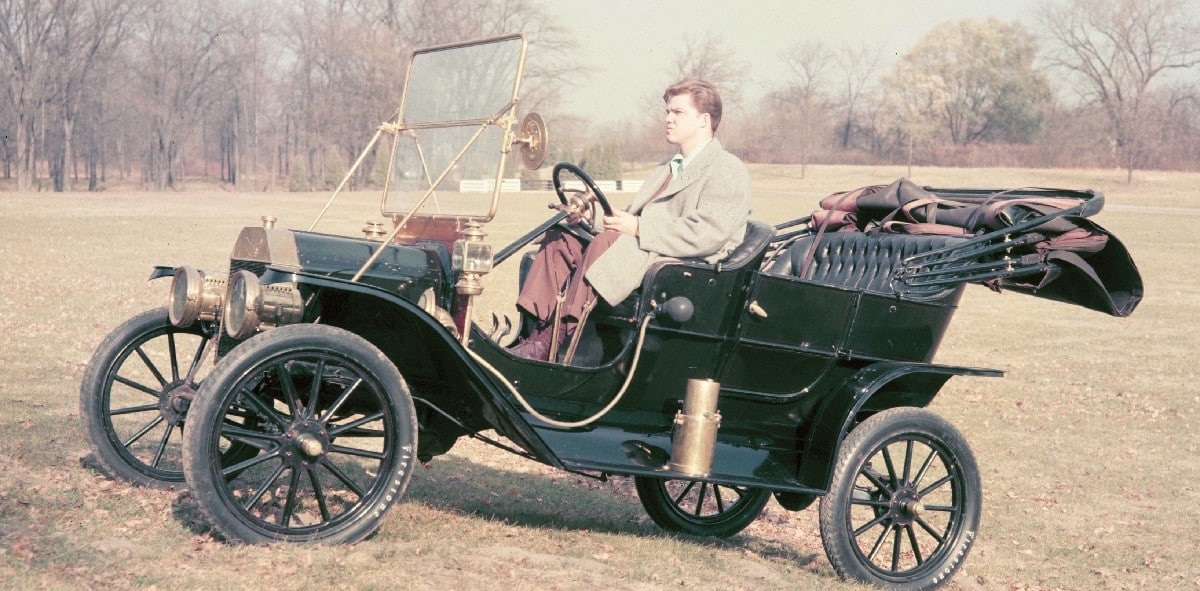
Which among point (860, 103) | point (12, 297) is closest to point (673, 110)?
point (12, 297)

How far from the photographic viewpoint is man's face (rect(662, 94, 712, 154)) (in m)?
5.71

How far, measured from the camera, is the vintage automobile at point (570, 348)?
15.3 feet

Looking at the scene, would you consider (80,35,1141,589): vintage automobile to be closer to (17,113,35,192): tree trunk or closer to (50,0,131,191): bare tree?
(17,113,35,192): tree trunk

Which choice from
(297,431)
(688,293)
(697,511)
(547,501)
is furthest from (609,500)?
(297,431)

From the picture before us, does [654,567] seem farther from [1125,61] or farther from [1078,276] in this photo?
[1125,61]

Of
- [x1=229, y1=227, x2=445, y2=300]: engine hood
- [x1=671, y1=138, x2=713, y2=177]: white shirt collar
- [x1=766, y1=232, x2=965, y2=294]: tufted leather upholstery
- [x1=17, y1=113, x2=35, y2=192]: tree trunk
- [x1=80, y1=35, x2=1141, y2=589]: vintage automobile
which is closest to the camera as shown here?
[x1=80, y1=35, x2=1141, y2=589]: vintage automobile

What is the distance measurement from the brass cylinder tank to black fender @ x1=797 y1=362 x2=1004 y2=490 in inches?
24.2

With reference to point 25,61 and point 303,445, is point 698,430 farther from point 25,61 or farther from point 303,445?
point 25,61

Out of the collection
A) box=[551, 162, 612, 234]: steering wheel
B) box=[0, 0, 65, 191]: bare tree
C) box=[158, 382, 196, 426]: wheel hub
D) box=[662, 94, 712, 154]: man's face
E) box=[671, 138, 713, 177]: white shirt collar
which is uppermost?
box=[0, 0, 65, 191]: bare tree

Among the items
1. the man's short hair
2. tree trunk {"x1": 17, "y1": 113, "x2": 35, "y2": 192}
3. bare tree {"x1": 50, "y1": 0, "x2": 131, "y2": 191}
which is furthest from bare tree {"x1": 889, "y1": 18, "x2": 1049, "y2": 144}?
the man's short hair

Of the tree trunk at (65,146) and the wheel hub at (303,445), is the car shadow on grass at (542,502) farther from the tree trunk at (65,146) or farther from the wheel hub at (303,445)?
the tree trunk at (65,146)

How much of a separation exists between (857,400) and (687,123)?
147 centimetres

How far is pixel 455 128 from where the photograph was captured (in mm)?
5703

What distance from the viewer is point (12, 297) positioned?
1609cm
